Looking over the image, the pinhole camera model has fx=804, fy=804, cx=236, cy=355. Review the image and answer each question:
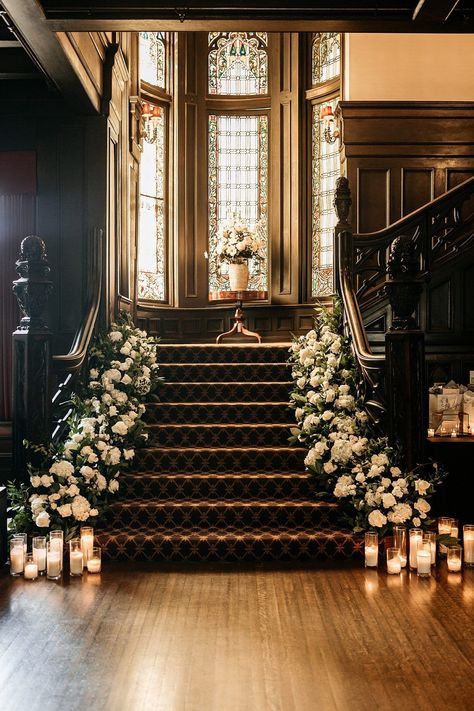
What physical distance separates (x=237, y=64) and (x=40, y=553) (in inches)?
318

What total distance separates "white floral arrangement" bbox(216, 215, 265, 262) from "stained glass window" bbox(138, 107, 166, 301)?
1.18m

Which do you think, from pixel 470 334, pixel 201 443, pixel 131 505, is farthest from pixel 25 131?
pixel 470 334

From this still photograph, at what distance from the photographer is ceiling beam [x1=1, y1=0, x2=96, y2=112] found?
16.7 ft

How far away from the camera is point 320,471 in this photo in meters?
5.55

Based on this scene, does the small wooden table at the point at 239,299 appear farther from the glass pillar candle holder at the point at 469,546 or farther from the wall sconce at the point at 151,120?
the glass pillar candle holder at the point at 469,546

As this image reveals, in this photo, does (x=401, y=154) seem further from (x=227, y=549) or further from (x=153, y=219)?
(x=227, y=549)

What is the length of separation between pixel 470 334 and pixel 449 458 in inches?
66.7

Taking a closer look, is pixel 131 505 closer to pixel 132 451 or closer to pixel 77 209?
pixel 132 451

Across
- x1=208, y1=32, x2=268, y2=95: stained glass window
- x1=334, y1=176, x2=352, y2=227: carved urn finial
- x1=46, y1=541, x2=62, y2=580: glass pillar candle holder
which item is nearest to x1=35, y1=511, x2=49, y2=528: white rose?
x1=46, y1=541, x2=62, y2=580: glass pillar candle holder

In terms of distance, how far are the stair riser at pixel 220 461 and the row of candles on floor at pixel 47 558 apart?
4.15 ft

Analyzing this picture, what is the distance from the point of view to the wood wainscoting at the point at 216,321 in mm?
10234

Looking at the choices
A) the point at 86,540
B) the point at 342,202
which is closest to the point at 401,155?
the point at 342,202

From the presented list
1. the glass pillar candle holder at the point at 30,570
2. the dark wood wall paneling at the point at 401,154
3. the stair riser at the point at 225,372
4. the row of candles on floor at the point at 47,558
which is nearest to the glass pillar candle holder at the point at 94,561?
the row of candles on floor at the point at 47,558

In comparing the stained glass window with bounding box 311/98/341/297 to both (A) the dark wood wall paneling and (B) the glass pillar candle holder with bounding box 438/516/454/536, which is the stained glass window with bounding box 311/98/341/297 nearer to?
(A) the dark wood wall paneling
